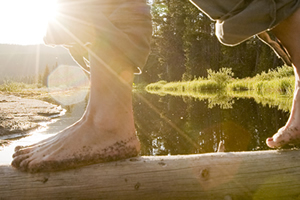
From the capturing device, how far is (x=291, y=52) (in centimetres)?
121

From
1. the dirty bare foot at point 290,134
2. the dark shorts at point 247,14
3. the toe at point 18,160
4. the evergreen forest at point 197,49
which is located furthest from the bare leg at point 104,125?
the evergreen forest at point 197,49

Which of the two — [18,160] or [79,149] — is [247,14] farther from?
[18,160]

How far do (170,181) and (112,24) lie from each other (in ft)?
2.05

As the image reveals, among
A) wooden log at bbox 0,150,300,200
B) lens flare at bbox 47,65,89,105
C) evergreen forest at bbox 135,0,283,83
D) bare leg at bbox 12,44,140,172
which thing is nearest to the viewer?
wooden log at bbox 0,150,300,200

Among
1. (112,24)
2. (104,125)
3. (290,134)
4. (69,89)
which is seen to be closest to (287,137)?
(290,134)

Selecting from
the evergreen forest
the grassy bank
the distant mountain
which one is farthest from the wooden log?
the distant mountain

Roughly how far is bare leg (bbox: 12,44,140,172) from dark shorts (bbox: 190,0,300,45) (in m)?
0.40

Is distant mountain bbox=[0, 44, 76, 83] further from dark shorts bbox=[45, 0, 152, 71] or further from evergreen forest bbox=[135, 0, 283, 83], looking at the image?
dark shorts bbox=[45, 0, 152, 71]

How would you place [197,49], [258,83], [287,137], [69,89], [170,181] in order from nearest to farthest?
[170,181] → [287,137] → [258,83] → [197,49] → [69,89]

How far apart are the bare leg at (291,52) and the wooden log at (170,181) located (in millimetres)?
132

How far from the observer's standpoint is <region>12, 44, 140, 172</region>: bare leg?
1.12 metres

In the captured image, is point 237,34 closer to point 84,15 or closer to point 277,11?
point 277,11

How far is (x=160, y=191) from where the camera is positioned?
1003 millimetres

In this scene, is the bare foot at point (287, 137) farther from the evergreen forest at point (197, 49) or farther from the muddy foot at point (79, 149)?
the evergreen forest at point (197, 49)
